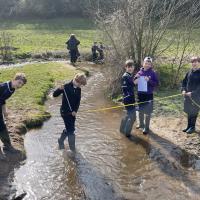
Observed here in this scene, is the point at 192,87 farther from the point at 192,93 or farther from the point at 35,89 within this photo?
the point at 35,89

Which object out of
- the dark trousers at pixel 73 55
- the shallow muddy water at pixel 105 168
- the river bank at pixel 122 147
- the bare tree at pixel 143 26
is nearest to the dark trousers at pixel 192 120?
the river bank at pixel 122 147

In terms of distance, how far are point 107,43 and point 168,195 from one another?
9.84 m

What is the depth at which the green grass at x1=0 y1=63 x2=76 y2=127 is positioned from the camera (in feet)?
44.3

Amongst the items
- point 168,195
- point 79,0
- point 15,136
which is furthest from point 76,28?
point 168,195

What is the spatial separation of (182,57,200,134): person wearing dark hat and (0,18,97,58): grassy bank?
539 inches

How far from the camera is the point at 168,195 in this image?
8.61 m

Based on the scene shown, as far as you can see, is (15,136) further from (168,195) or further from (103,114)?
(168,195)

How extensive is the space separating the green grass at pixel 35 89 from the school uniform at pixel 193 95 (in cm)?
454

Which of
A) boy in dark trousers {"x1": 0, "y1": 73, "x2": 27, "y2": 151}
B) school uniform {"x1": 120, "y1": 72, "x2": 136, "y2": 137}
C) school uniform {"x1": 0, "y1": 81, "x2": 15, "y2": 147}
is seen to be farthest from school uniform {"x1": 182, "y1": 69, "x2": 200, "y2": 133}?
school uniform {"x1": 0, "y1": 81, "x2": 15, "y2": 147}

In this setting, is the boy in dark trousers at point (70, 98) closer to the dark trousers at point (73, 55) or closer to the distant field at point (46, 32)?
the dark trousers at point (73, 55)

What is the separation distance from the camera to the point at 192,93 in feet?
37.3

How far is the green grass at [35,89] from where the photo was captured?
13516 mm

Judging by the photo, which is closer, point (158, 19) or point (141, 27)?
point (141, 27)

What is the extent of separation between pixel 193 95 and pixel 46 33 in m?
26.2
